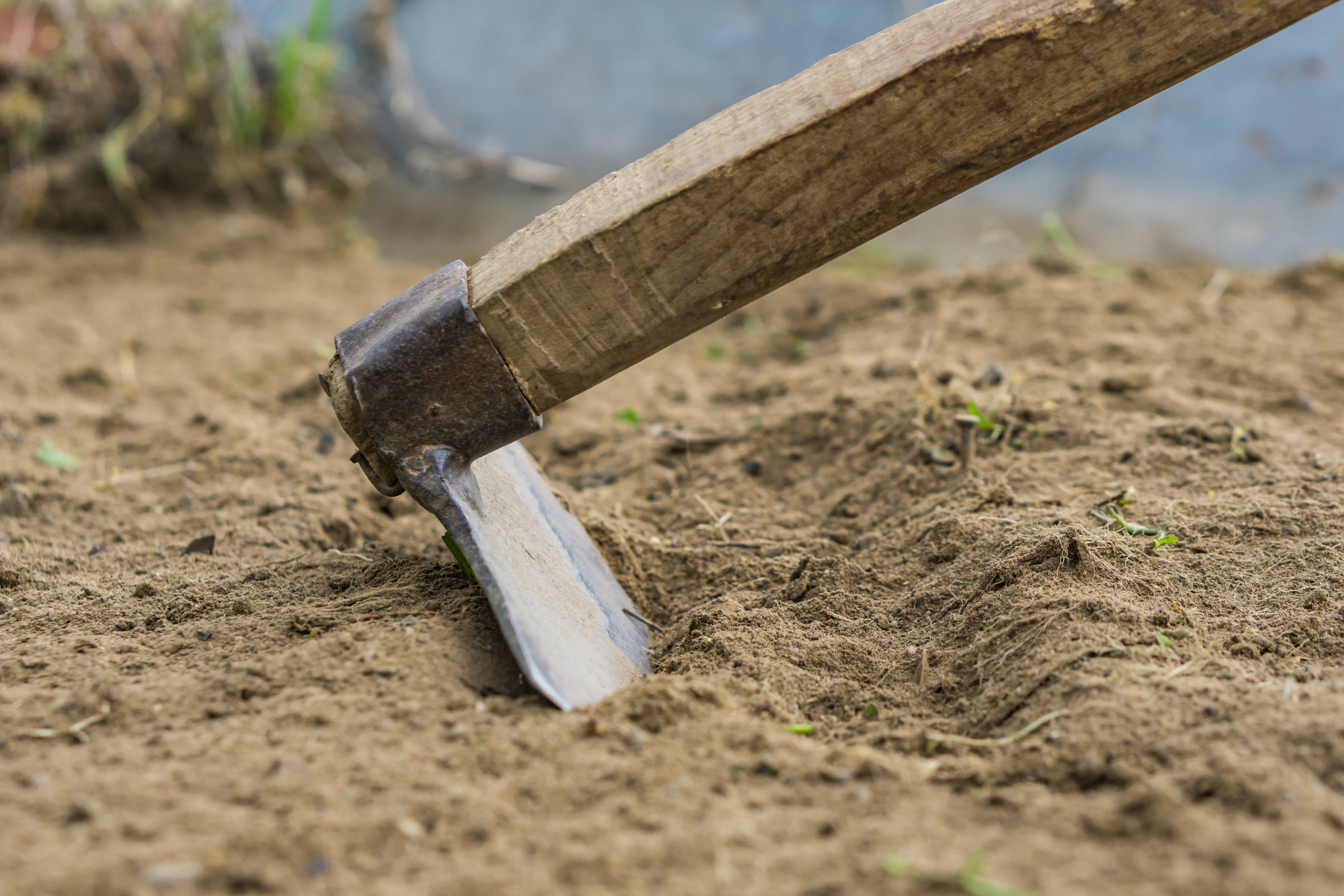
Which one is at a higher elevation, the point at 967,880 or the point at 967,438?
the point at 967,438

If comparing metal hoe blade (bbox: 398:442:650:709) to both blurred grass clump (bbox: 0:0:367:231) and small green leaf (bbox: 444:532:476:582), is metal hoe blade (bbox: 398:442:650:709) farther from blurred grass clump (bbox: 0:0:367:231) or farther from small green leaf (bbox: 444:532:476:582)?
blurred grass clump (bbox: 0:0:367:231)

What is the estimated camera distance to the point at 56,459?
2.37m

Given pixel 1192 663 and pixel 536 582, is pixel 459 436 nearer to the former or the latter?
pixel 536 582

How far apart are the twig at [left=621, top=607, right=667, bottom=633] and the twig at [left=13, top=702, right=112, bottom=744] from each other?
838 mm

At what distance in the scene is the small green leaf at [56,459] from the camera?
234cm

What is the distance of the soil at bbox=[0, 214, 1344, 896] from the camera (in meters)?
1.00

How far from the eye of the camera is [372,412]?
4.66 ft

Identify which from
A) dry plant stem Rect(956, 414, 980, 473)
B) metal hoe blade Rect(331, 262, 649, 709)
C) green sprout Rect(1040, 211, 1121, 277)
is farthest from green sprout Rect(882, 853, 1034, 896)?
green sprout Rect(1040, 211, 1121, 277)

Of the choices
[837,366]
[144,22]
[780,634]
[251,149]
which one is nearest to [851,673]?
[780,634]

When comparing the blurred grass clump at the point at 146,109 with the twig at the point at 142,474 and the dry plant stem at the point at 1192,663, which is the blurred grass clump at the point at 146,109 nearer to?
the twig at the point at 142,474

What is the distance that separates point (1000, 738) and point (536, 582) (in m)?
0.75

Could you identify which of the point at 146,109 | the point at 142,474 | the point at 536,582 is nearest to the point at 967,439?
the point at 536,582

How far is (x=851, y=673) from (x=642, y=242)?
77cm

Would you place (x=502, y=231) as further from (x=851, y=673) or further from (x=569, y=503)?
(x=851, y=673)
